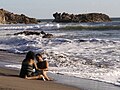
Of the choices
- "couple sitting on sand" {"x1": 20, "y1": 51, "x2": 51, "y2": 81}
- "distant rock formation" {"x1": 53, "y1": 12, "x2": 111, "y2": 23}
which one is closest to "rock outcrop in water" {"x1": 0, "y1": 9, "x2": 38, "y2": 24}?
"distant rock formation" {"x1": 53, "y1": 12, "x2": 111, "y2": 23}

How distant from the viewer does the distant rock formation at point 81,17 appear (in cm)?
9876

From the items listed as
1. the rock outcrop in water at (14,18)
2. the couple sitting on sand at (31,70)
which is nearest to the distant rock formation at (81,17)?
the rock outcrop in water at (14,18)

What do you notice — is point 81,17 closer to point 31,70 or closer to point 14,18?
point 14,18

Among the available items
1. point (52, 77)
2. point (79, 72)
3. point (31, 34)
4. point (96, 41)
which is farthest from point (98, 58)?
point (31, 34)

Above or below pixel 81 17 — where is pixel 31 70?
above

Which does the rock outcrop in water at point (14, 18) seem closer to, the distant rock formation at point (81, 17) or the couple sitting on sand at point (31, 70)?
the distant rock formation at point (81, 17)

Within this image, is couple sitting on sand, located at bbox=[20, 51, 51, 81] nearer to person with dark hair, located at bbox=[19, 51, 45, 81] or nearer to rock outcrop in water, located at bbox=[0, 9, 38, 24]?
person with dark hair, located at bbox=[19, 51, 45, 81]

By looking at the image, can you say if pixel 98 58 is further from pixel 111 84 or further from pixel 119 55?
pixel 111 84

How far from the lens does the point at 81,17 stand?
101 metres

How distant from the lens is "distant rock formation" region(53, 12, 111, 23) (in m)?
98.8

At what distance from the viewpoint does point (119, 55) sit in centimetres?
1568

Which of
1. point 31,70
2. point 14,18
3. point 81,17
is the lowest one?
point 14,18

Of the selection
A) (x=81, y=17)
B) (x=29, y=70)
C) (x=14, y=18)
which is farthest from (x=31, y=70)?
(x=14, y=18)

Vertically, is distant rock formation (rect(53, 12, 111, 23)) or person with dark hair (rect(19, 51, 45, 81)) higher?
person with dark hair (rect(19, 51, 45, 81))
